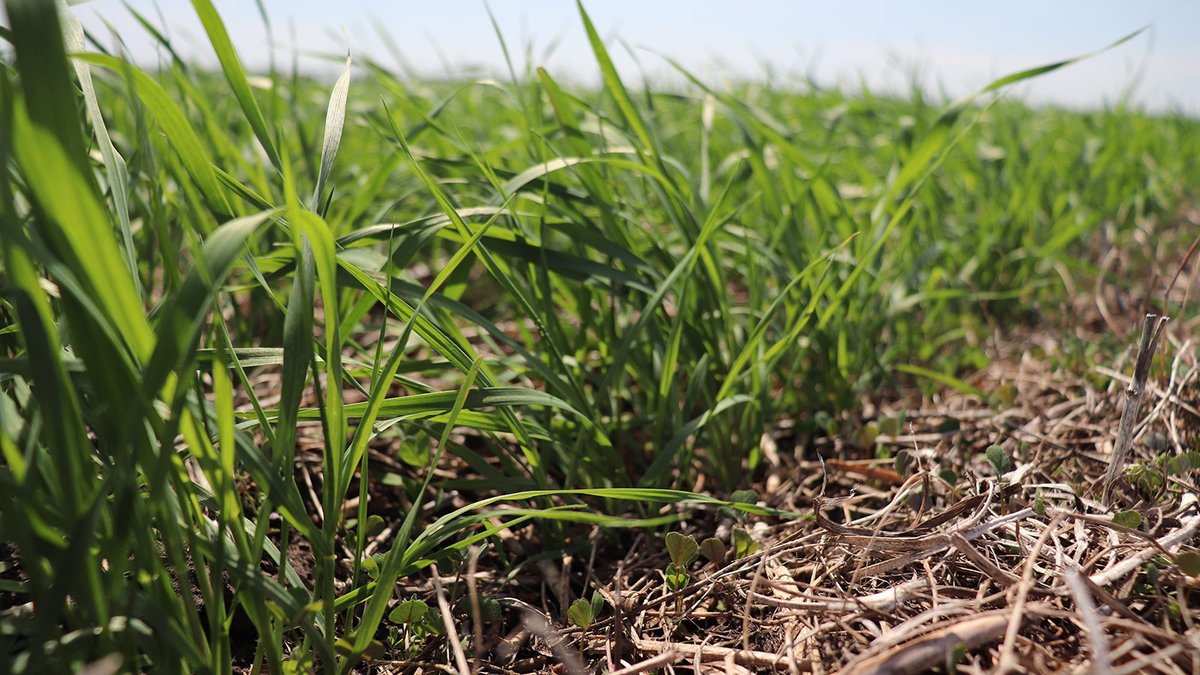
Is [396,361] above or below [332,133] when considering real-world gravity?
below

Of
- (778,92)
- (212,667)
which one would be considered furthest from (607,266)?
(778,92)

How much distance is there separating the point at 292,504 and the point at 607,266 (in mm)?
554

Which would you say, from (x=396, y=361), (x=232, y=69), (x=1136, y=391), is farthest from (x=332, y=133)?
(x=1136, y=391)

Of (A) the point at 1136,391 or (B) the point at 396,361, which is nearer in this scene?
(B) the point at 396,361

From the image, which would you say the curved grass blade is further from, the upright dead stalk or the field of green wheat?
the upright dead stalk

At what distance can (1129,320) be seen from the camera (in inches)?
73.5

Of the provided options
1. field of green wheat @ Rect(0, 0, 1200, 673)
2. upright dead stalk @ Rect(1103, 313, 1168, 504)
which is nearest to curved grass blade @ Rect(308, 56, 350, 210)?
field of green wheat @ Rect(0, 0, 1200, 673)

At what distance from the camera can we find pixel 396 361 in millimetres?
682

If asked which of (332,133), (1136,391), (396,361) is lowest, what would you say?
(1136,391)

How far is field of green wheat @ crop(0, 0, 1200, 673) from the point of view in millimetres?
510

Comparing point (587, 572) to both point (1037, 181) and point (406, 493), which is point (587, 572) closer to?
point (406, 493)

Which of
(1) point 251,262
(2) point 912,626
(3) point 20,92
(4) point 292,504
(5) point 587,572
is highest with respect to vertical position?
(3) point 20,92

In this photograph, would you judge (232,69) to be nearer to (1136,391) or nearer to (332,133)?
(332,133)

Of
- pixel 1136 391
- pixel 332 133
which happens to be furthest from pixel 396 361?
pixel 1136 391
